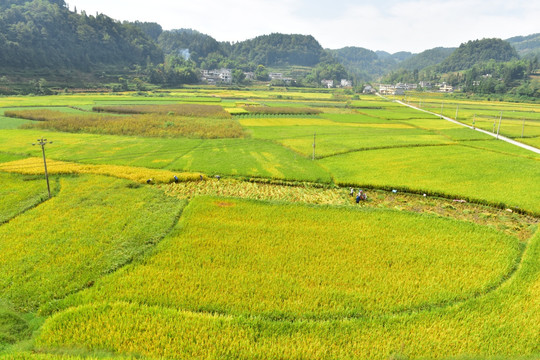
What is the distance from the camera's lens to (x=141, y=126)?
4200 centimetres

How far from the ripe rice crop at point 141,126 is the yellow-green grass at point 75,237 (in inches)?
825

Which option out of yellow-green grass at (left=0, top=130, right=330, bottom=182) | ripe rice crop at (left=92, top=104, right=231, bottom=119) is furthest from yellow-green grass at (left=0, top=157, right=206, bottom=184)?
ripe rice crop at (left=92, top=104, right=231, bottom=119)

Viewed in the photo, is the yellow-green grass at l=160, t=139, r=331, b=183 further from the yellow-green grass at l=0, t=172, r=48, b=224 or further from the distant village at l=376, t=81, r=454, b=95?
the distant village at l=376, t=81, r=454, b=95

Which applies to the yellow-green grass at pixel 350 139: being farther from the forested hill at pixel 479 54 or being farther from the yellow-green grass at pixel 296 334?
the forested hill at pixel 479 54

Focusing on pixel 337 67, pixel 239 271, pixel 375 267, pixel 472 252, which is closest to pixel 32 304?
pixel 239 271

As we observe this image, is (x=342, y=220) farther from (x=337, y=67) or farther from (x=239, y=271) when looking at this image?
(x=337, y=67)

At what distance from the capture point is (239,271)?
39.4 ft

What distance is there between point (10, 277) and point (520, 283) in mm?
19507

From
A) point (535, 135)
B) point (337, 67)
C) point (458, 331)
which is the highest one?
point (337, 67)

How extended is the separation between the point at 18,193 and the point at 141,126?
24.4 m

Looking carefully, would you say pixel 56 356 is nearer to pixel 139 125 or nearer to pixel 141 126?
pixel 141 126

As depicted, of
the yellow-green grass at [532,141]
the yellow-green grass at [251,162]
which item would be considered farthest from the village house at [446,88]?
the yellow-green grass at [251,162]

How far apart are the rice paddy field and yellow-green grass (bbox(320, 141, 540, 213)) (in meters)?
0.20

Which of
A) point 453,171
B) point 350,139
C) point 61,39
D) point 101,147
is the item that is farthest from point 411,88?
point 101,147
